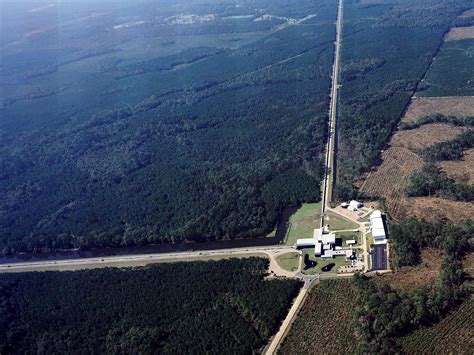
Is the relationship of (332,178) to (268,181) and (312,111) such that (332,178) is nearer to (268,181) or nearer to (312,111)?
(268,181)

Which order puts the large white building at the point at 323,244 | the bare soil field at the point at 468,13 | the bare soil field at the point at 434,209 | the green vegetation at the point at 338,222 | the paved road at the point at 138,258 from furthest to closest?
the bare soil field at the point at 468,13 → the green vegetation at the point at 338,222 → the paved road at the point at 138,258 → the bare soil field at the point at 434,209 → the large white building at the point at 323,244

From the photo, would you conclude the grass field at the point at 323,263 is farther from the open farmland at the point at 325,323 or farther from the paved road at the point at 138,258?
the paved road at the point at 138,258

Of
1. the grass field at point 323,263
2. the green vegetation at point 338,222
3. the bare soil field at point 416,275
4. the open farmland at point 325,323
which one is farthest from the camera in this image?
the green vegetation at point 338,222

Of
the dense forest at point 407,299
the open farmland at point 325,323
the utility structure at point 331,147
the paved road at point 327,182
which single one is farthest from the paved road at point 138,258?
the dense forest at point 407,299

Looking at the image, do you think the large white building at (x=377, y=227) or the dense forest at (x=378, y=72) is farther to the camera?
the dense forest at (x=378, y=72)

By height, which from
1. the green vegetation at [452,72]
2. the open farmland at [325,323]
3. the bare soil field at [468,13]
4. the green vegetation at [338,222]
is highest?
the bare soil field at [468,13]

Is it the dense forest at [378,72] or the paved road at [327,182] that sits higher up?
the dense forest at [378,72]

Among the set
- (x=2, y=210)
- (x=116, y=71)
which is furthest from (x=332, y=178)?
(x=116, y=71)

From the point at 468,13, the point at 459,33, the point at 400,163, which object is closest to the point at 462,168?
the point at 400,163
